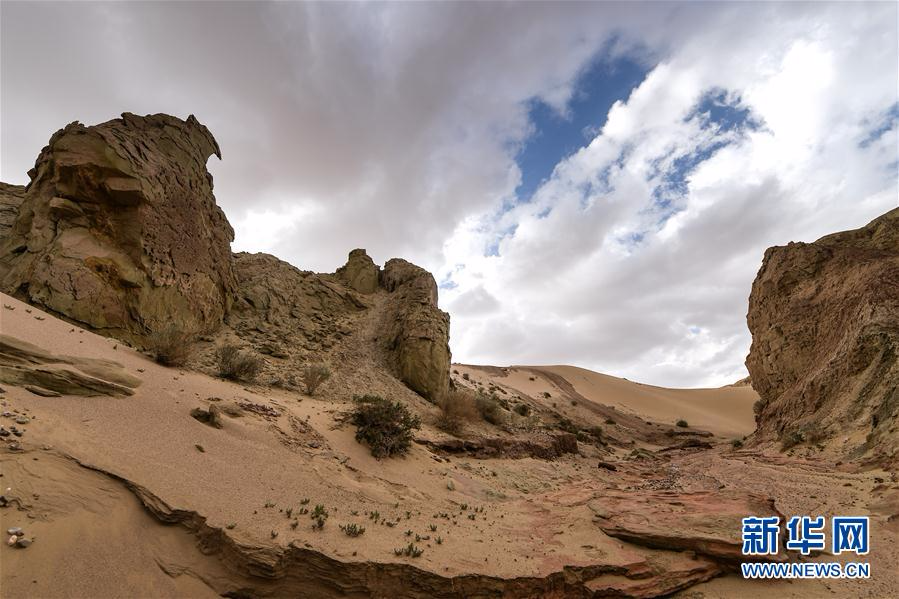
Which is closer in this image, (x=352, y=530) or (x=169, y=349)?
(x=352, y=530)

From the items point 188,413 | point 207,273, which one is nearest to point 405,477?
point 188,413

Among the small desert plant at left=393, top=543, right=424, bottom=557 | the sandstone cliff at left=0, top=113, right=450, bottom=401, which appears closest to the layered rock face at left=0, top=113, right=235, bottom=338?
the sandstone cliff at left=0, top=113, right=450, bottom=401

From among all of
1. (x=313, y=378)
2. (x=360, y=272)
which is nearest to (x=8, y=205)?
(x=313, y=378)

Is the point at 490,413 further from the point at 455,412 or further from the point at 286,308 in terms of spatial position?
the point at 286,308

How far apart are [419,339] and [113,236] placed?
12450 millimetres

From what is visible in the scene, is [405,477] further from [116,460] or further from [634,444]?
[634,444]

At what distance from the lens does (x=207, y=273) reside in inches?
611

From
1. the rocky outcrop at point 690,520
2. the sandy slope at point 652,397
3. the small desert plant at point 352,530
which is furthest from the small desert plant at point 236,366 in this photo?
the sandy slope at point 652,397

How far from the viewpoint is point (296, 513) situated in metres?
5.80

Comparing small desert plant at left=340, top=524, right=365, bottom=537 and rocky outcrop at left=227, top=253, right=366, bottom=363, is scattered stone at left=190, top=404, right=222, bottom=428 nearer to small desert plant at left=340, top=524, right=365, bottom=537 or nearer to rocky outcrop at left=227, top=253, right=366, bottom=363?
small desert plant at left=340, top=524, right=365, bottom=537

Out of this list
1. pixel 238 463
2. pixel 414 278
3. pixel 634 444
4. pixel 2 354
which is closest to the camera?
pixel 2 354

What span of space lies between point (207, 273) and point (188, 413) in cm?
979

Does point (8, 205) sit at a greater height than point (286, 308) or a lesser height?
→ greater

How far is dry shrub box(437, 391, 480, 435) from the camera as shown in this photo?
49.5 ft
